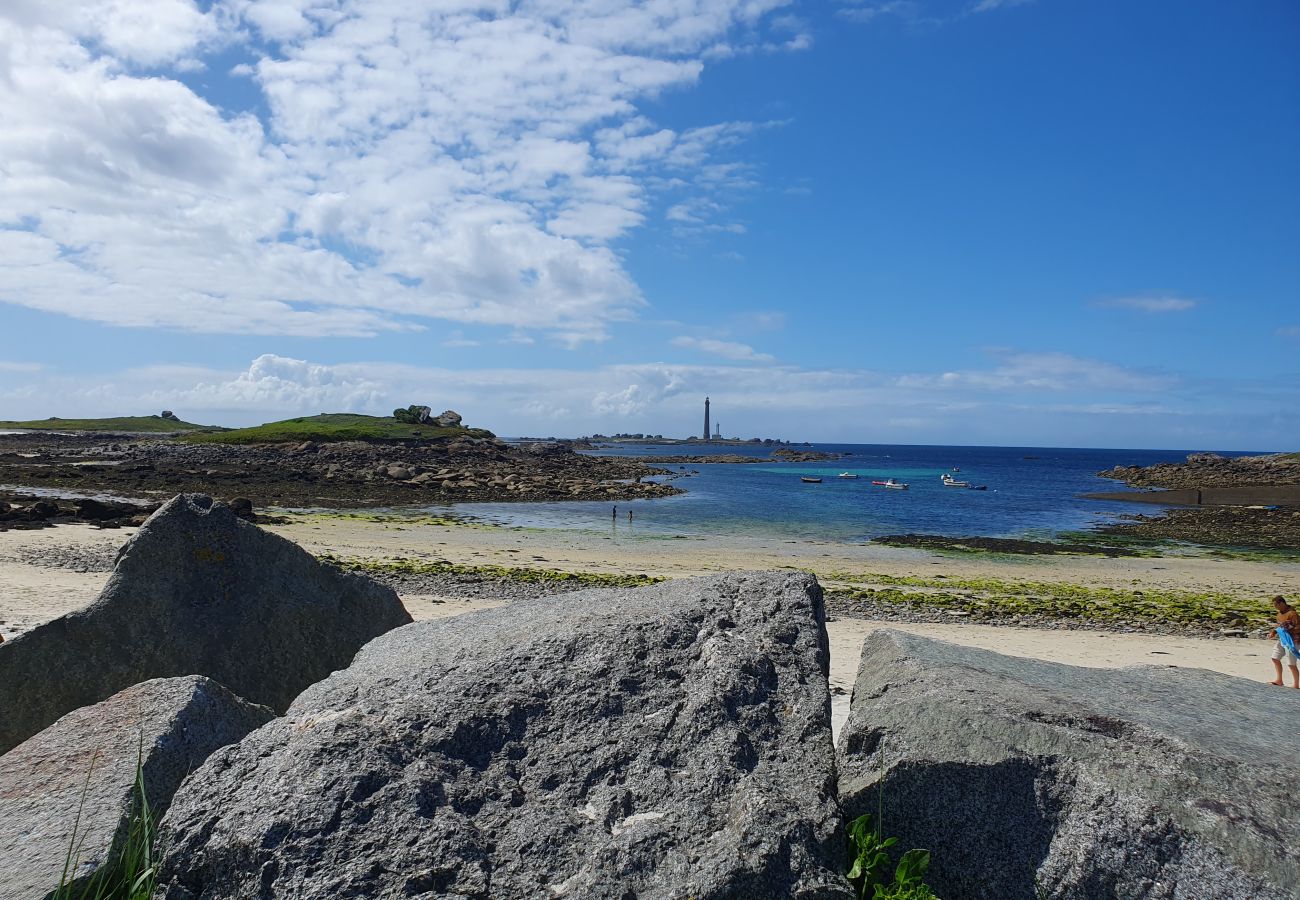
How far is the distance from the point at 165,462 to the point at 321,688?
77.8 meters

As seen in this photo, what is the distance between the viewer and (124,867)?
154 inches

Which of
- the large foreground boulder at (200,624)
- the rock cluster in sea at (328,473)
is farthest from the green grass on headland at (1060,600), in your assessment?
the rock cluster in sea at (328,473)

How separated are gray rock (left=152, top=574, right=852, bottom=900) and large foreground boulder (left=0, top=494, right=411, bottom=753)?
9.34ft

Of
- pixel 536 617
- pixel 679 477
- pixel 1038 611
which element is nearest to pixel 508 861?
pixel 536 617

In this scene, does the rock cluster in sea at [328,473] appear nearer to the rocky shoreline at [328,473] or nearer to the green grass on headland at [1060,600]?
the rocky shoreline at [328,473]

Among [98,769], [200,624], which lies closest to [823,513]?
[200,624]

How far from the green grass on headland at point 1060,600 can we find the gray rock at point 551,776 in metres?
17.4

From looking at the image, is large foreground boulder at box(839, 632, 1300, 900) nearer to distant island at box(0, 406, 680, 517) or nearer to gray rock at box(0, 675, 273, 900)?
gray rock at box(0, 675, 273, 900)

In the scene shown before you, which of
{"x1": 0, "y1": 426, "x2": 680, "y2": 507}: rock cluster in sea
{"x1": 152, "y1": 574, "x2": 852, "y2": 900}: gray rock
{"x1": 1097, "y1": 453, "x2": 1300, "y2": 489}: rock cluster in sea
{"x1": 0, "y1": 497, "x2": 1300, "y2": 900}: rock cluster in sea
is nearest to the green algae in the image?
{"x1": 0, "y1": 426, "x2": 680, "y2": 507}: rock cluster in sea

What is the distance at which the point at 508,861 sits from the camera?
3.53 meters

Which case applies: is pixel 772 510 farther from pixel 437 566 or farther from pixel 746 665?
pixel 746 665

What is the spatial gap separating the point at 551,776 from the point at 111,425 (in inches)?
6154

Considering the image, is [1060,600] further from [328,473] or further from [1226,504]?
[328,473]

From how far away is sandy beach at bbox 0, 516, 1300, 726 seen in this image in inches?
602
